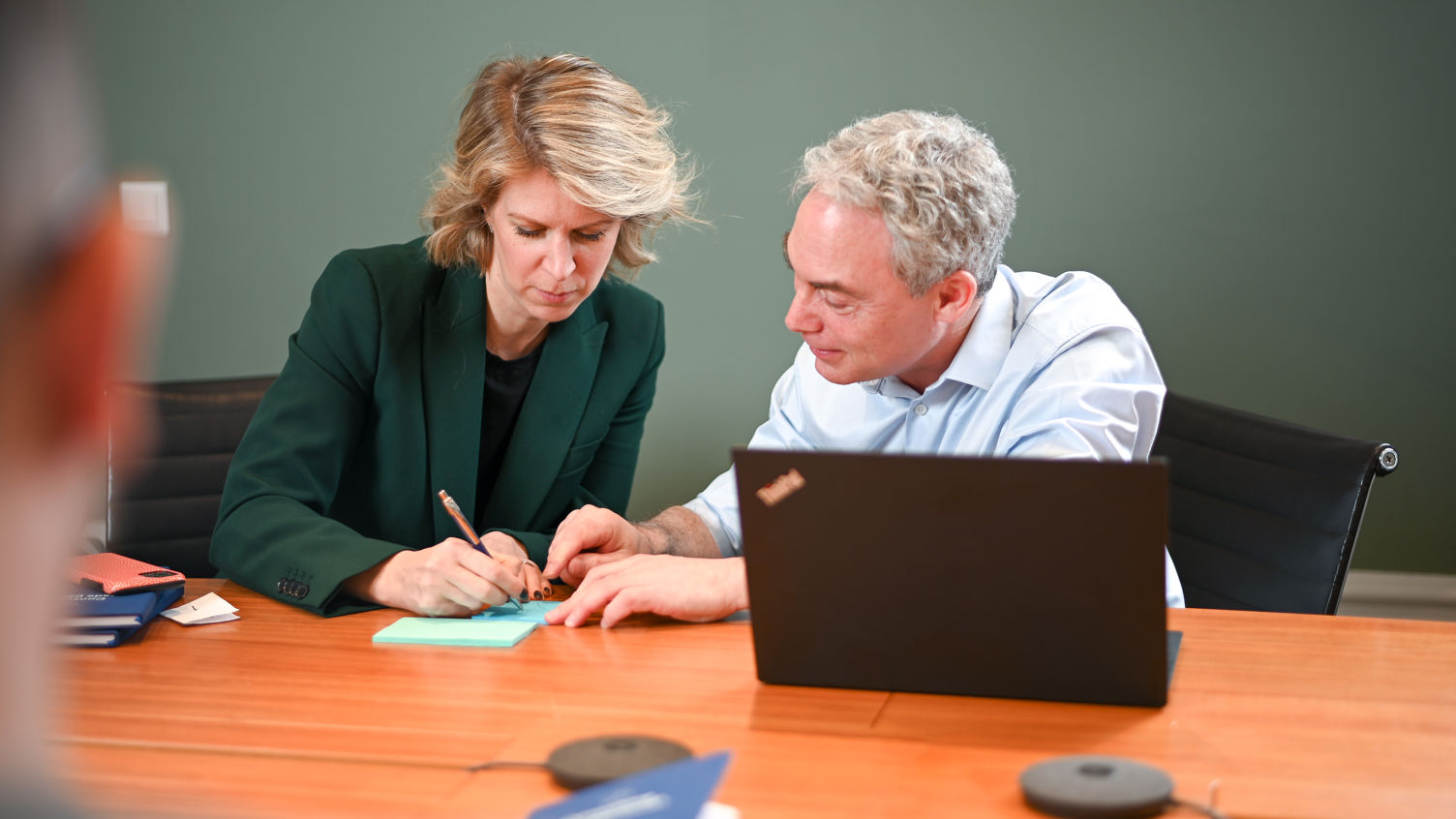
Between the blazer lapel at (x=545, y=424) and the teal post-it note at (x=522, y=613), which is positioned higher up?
the blazer lapel at (x=545, y=424)

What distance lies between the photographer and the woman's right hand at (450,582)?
58.1 inches

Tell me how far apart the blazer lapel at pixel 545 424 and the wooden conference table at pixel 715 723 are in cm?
58

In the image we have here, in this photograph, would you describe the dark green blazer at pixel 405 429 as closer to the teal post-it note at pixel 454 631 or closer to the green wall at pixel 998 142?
the teal post-it note at pixel 454 631

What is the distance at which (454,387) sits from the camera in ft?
6.30

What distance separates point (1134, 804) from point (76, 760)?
880mm

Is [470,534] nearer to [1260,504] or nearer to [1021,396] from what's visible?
[1021,396]

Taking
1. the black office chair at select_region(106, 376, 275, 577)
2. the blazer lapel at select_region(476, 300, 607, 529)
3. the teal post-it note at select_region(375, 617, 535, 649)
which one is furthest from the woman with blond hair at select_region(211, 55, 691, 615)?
the black office chair at select_region(106, 376, 275, 577)

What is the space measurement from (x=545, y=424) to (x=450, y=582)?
1.88 feet

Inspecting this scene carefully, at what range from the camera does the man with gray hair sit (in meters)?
1.68

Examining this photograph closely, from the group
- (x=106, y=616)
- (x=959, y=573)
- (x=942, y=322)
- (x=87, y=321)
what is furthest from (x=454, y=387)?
(x=87, y=321)

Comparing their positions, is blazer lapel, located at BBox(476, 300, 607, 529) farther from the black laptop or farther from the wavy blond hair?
the black laptop

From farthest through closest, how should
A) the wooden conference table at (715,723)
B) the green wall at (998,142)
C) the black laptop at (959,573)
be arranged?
the green wall at (998,142), the black laptop at (959,573), the wooden conference table at (715,723)

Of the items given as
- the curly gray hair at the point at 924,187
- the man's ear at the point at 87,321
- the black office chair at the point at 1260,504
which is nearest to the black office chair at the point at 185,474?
the curly gray hair at the point at 924,187

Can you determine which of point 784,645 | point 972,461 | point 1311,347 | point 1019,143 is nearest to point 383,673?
point 784,645
